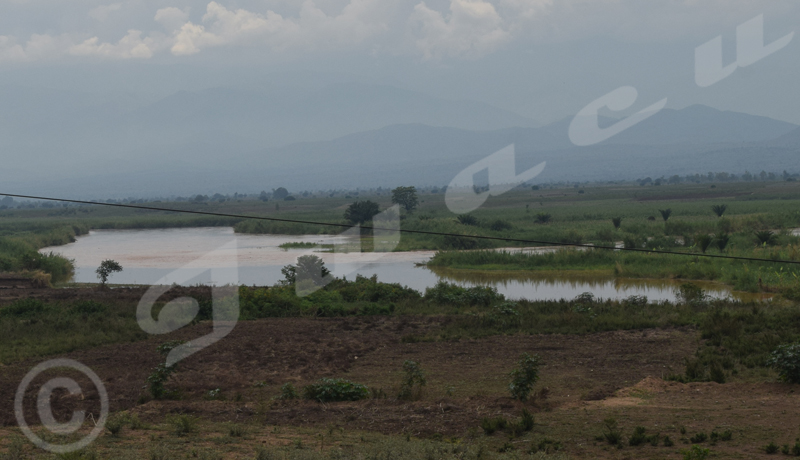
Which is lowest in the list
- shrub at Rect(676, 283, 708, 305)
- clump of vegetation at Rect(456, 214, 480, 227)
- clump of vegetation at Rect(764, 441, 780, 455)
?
clump of vegetation at Rect(764, 441, 780, 455)

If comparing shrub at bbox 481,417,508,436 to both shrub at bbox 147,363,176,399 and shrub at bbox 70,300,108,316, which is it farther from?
shrub at bbox 70,300,108,316

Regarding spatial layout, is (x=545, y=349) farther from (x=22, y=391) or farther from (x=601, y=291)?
(x=601, y=291)

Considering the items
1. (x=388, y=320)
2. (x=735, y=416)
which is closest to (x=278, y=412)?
(x=735, y=416)

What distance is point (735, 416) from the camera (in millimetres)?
7605

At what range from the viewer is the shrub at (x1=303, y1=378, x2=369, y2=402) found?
373 inches

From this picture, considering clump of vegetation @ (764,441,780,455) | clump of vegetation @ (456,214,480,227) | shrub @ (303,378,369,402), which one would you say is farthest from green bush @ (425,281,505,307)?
clump of vegetation @ (456,214,480,227)

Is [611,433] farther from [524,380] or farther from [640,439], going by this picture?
[524,380]

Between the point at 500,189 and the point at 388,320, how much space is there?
131 metres

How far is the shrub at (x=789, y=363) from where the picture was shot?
883 cm

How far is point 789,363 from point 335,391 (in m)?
5.84

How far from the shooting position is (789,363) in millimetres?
8867

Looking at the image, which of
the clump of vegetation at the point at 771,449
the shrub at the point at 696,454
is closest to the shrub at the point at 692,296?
the clump of vegetation at the point at 771,449

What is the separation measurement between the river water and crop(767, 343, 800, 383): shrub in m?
12.8

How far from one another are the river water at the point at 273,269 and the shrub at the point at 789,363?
42.0 feet
